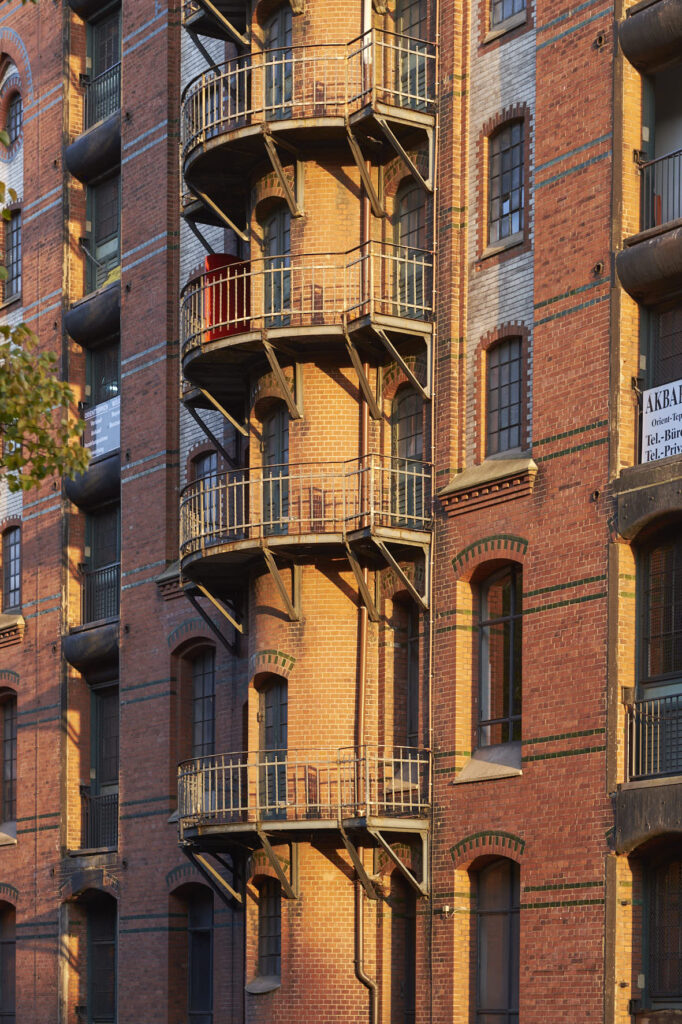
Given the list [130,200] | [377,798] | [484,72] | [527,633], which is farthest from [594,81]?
[130,200]

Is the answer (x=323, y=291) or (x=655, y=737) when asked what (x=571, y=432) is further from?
(x=323, y=291)

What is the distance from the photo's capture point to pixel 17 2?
40562mm

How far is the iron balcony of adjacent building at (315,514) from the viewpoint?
25953mm

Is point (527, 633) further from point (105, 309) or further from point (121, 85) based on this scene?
point (121, 85)

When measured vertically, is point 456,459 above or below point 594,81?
below

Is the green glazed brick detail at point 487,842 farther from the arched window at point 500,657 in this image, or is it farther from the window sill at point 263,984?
the window sill at point 263,984

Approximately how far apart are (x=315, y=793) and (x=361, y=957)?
2.25 metres

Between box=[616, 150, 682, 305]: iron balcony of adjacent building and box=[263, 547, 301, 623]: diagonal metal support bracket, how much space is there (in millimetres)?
6310

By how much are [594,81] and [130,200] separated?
12795 millimetres

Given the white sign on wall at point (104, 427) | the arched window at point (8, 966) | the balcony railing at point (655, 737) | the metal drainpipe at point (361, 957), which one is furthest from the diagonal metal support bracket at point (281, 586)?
the arched window at point (8, 966)

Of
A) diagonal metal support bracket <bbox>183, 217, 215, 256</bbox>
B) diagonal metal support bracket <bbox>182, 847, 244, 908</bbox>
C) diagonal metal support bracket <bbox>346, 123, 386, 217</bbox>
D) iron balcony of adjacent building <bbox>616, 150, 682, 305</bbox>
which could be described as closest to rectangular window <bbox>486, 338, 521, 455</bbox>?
iron balcony of adjacent building <bbox>616, 150, 682, 305</bbox>

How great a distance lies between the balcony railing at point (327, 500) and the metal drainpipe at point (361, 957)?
4884 mm

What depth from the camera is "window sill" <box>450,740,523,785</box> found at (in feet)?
79.2

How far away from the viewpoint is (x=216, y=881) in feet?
94.1
